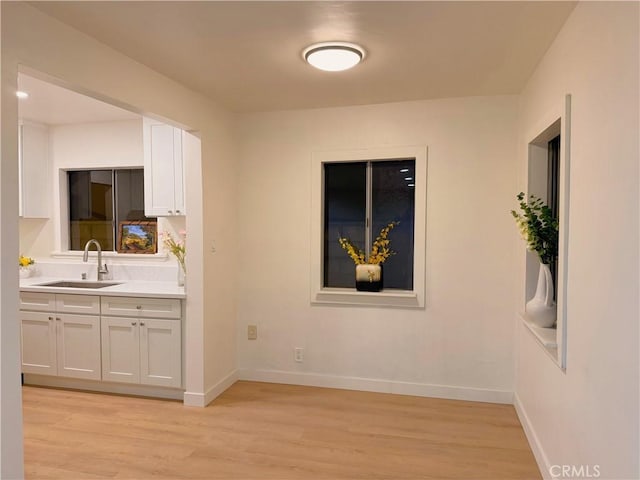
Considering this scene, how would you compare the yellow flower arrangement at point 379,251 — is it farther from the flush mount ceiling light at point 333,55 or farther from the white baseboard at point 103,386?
the white baseboard at point 103,386

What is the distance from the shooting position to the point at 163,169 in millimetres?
3881

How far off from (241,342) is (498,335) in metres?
2.26

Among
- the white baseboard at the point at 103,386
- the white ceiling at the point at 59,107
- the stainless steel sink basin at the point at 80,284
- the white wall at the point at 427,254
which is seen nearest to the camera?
the white ceiling at the point at 59,107

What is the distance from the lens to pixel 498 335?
3514 millimetres

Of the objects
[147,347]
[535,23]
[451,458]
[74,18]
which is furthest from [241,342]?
[535,23]

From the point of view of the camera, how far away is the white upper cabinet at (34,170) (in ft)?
14.4

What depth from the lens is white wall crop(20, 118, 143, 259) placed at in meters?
4.43

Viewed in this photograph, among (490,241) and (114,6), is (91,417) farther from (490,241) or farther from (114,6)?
(490,241)

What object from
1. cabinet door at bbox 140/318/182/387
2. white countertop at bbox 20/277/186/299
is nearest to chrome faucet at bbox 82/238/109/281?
white countertop at bbox 20/277/186/299

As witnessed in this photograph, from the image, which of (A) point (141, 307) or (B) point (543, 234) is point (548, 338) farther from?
(A) point (141, 307)

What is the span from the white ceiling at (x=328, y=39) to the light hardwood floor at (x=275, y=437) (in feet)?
8.06

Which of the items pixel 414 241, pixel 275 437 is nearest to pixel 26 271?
pixel 275 437

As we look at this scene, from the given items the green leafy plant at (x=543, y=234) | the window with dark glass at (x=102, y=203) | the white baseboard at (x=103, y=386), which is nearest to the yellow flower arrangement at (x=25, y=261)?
the window with dark glass at (x=102, y=203)

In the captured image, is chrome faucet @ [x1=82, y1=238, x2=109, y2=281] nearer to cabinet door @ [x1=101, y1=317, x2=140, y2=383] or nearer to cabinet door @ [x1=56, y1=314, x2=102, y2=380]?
cabinet door @ [x1=56, y1=314, x2=102, y2=380]
